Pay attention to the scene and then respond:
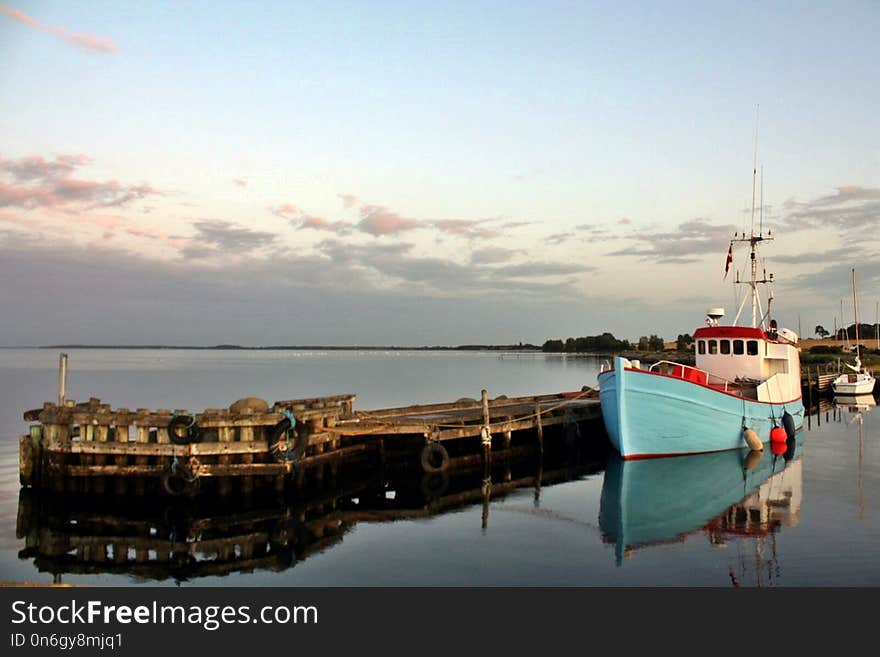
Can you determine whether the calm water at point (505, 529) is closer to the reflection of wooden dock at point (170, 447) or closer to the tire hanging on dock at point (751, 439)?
the reflection of wooden dock at point (170, 447)

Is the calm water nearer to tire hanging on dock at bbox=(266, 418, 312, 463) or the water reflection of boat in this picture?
the water reflection of boat

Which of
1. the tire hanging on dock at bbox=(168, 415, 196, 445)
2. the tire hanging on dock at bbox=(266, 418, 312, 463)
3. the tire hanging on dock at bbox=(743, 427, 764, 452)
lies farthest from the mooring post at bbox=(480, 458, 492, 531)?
the tire hanging on dock at bbox=(743, 427, 764, 452)

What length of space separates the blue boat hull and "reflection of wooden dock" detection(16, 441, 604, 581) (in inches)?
150

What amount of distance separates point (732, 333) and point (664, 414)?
7.56m

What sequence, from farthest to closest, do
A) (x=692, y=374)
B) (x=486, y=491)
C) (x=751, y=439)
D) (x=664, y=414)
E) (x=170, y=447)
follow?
(x=751, y=439), (x=692, y=374), (x=664, y=414), (x=486, y=491), (x=170, y=447)

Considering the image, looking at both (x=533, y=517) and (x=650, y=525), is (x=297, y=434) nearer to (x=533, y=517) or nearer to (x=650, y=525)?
(x=533, y=517)

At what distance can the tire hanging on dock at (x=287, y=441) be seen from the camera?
61.7 feet

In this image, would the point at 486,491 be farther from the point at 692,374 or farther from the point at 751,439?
the point at 751,439

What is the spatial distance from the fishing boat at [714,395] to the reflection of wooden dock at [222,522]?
4.16 m

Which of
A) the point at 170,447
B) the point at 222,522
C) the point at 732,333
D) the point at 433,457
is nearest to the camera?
the point at 222,522

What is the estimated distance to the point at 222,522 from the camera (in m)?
17.4

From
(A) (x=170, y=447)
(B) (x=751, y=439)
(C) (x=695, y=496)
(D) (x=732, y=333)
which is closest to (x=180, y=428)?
(A) (x=170, y=447)

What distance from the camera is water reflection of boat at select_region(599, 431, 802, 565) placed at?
688 inches
